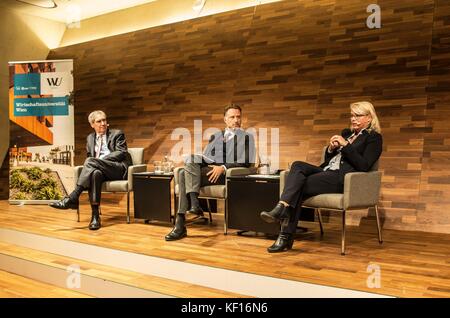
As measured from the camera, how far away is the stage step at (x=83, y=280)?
266 cm

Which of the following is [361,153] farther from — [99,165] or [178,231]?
[99,165]

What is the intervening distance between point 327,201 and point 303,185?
0.70ft

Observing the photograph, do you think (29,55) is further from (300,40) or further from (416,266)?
(416,266)

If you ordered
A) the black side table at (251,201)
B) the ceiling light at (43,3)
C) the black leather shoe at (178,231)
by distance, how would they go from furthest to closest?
the ceiling light at (43,3), the black leather shoe at (178,231), the black side table at (251,201)

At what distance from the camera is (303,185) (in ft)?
11.9

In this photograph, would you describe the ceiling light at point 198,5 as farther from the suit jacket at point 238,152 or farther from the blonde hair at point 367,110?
the blonde hair at point 367,110

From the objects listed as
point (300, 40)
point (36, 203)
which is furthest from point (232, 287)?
point (36, 203)

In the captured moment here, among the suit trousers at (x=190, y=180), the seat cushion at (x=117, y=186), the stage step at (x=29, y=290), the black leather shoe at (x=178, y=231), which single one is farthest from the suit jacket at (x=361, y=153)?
the seat cushion at (x=117, y=186)

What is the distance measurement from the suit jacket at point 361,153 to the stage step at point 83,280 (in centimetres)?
154

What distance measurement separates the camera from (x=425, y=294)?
2.54 m

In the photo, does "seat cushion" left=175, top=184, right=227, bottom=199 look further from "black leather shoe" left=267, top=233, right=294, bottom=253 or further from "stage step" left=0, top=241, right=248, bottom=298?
"stage step" left=0, top=241, right=248, bottom=298

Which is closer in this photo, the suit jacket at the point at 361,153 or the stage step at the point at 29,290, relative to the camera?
the stage step at the point at 29,290

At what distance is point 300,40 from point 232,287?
342cm

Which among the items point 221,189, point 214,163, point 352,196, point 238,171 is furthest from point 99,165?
point 352,196
